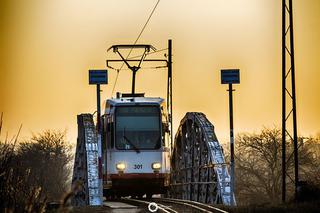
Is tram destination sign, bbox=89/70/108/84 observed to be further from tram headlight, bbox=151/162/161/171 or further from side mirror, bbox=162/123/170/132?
tram headlight, bbox=151/162/161/171

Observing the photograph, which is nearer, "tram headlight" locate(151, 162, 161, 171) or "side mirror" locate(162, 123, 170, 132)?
"side mirror" locate(162, 123, 170, 132)

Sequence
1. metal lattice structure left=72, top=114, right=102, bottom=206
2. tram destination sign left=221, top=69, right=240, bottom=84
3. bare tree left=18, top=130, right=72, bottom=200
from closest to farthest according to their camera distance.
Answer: tram destination sign left=221, top=69, right=240, bottom=84, metal lattice structure left=72, top=114, right=102, bottom=206, bare tree left=18, top=130, right=72, bottom=200

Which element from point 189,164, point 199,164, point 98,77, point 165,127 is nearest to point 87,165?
point 165,127

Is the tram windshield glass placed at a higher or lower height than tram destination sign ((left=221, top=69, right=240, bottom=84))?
lower

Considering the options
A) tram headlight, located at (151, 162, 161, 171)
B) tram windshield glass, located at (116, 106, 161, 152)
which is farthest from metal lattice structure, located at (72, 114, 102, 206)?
tram headlight, located at (151, 162, 161, 171)

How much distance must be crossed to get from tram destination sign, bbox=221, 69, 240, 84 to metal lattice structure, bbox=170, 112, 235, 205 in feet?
14.2

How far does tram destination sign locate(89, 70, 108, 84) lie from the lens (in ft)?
82.9

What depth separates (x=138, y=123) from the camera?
2998 centimetres

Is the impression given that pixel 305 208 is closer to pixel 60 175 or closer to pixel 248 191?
pixel 248 191

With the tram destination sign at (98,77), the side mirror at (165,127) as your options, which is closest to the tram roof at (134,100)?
the side mirror at (165,127)

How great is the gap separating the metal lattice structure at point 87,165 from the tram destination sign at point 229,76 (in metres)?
5.25

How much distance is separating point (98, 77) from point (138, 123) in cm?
496

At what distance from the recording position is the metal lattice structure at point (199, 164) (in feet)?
92.3

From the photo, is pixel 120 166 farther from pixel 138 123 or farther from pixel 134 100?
pixel 134 100
